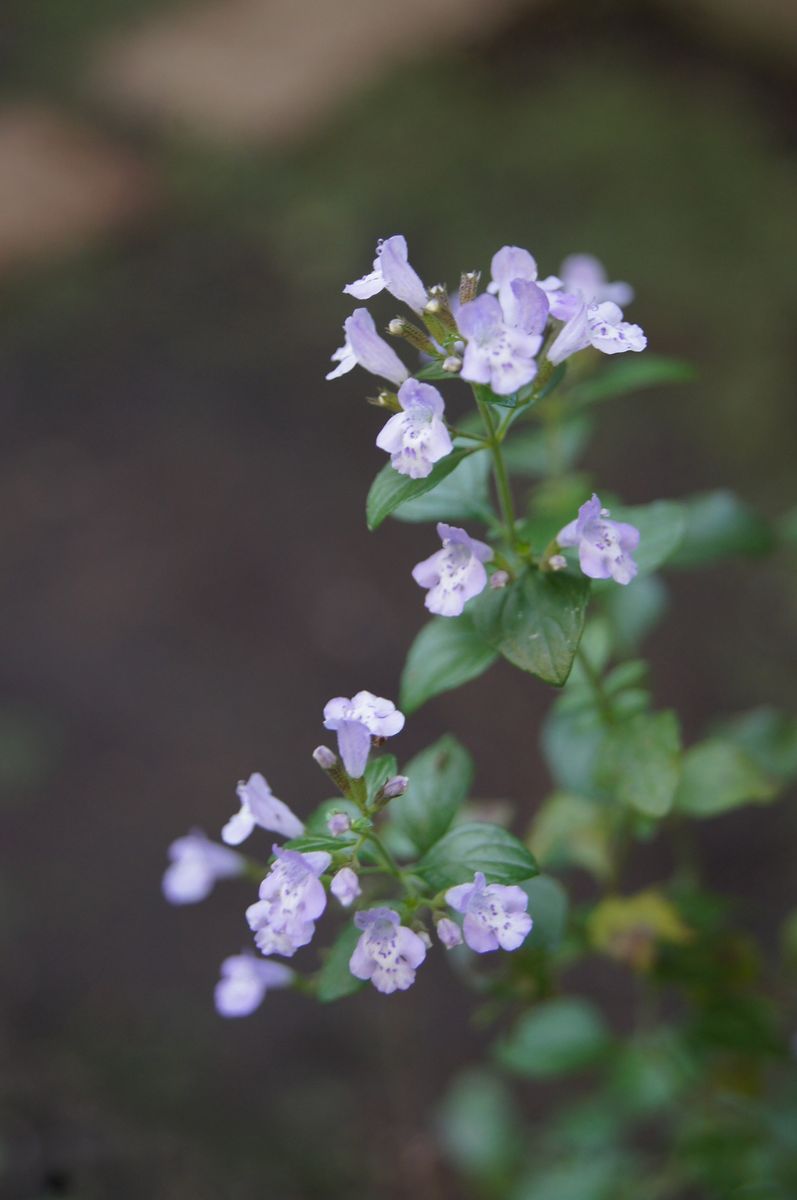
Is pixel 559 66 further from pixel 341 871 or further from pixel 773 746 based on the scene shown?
pixel 341 871

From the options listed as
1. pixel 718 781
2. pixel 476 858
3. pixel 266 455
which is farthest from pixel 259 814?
pixel 266 455

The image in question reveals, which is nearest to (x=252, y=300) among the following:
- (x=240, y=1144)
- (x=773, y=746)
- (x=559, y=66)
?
(x=559, y=66)

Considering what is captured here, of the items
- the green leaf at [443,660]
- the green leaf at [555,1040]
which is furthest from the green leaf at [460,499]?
the green leaf at [555,1040]

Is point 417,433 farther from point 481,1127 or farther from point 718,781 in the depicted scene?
point 481,1127

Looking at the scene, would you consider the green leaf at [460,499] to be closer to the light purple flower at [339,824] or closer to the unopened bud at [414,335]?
the unopened bud at [414,335]

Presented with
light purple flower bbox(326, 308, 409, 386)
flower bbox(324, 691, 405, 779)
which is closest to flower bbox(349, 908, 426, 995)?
flower bbox(324, 691, 405, 779)

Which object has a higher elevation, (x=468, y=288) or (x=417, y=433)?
(x=468, y=288)
